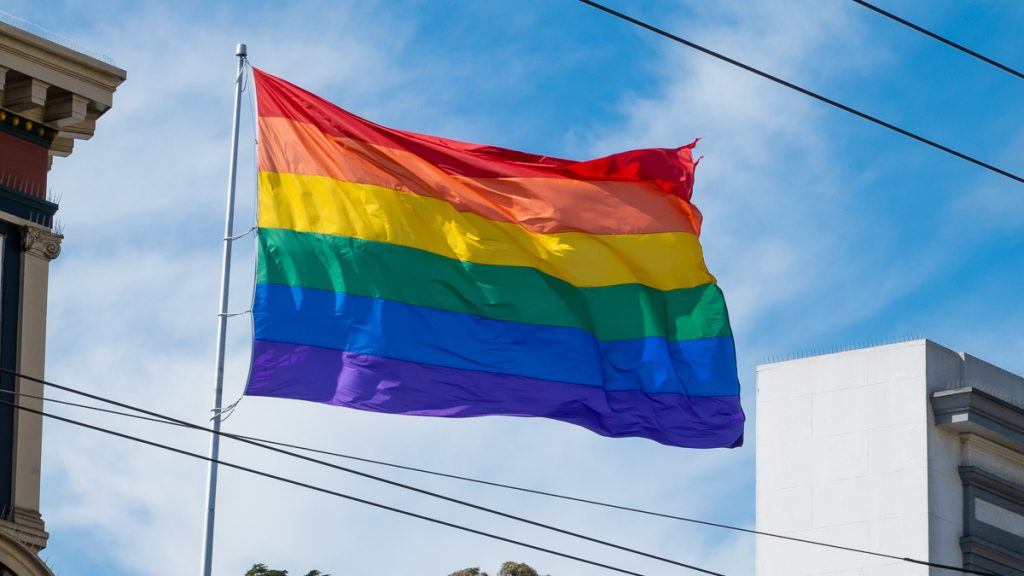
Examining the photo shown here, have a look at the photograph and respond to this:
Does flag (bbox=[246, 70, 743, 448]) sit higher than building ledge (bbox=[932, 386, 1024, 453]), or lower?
lower

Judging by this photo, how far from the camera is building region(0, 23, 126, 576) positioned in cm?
1783

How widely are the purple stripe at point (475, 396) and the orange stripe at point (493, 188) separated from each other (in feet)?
5.95

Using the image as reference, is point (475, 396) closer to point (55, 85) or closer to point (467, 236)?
point (467, 236)

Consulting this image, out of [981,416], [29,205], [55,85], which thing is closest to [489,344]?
[29,205]

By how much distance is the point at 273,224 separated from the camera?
18812 mm

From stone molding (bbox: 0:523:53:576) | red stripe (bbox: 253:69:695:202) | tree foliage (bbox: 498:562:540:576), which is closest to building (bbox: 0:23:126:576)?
stone molding (bbox: 0:523:53:576)

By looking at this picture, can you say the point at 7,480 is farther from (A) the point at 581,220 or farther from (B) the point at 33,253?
(A) the point at 581,220

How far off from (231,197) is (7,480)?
10.4 feet

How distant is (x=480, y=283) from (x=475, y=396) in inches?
50.2

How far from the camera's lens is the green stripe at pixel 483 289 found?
18812mm

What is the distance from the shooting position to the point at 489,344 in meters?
19.5

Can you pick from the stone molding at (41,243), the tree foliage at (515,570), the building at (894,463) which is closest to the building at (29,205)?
the stone molding at (41,243)

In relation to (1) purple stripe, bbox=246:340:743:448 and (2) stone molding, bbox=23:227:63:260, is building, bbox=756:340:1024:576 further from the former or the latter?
(2) stone molding, bbox=23:227:63:260

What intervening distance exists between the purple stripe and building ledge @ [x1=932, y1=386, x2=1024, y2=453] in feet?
45.6
